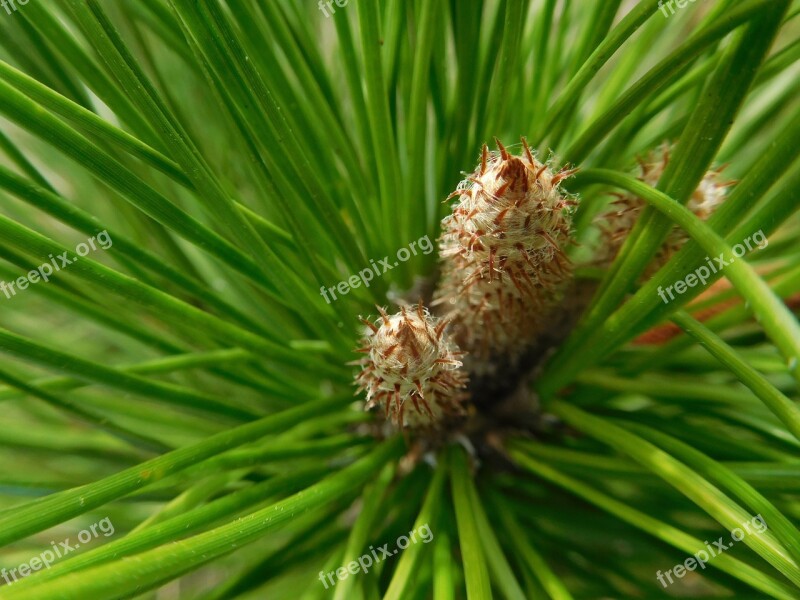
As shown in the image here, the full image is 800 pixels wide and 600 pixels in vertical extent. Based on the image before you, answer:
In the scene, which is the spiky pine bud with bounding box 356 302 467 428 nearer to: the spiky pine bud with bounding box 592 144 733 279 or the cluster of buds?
the cluster of buds

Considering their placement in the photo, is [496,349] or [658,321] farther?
[496,349]

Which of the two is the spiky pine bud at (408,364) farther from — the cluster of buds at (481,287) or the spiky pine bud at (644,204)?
the spiky pine bud at (644,204)

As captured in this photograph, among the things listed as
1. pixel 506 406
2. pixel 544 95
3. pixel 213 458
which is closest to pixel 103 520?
pixel 213 458

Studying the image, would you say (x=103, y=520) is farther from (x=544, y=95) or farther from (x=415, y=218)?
(x=544, y=95)

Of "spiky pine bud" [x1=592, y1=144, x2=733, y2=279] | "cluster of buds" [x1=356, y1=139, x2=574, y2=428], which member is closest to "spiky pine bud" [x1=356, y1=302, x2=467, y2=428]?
"cluster of buds" [x1=356, y1=139, x2=574, y2=428]

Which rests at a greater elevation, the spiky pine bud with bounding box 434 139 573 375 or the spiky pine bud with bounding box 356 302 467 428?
the spiky pine bud with bounding box 434 139 573 375
